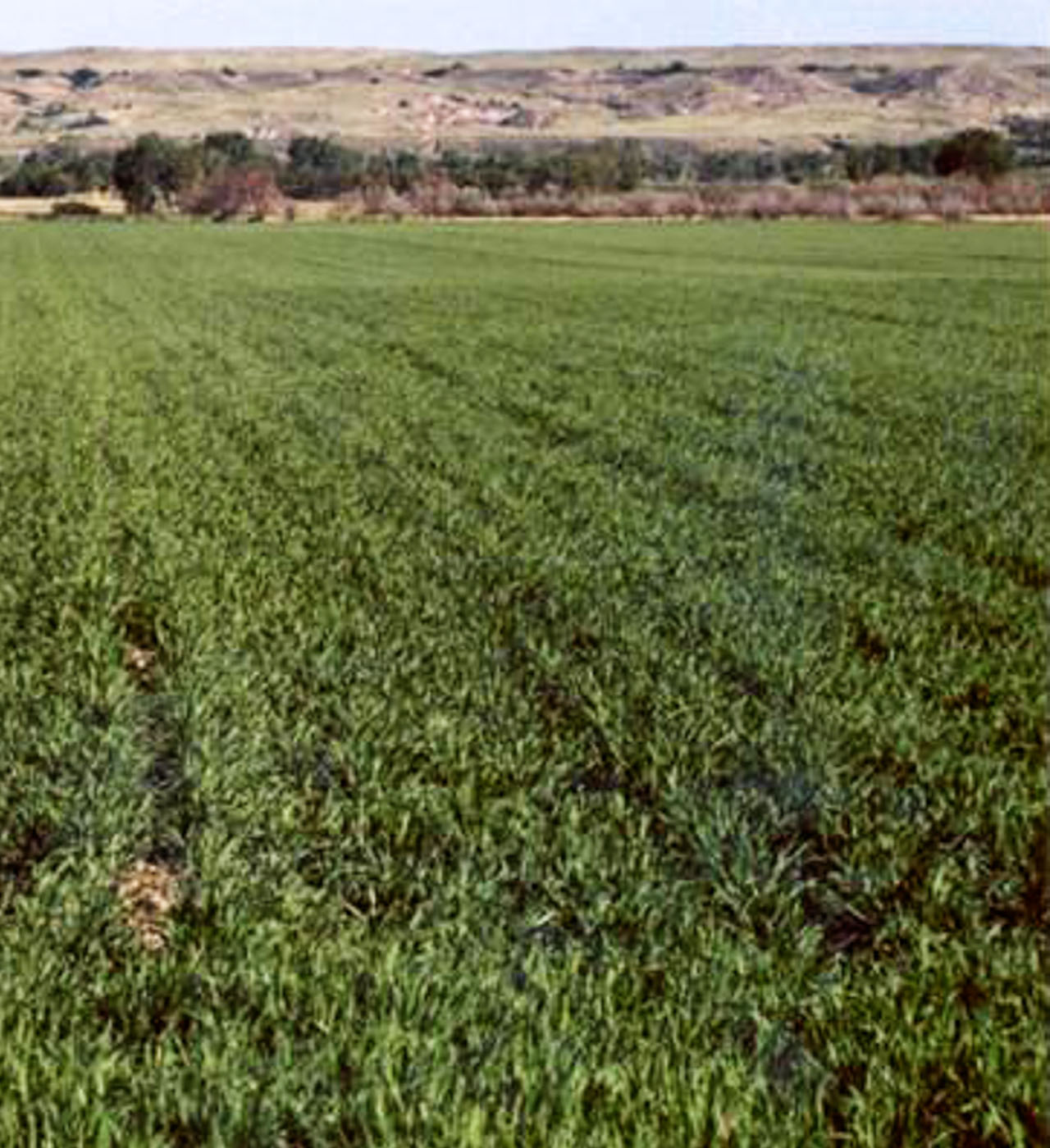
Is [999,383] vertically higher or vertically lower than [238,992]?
lower

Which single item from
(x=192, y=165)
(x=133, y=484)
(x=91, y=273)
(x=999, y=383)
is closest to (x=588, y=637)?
(x=133, y=484)

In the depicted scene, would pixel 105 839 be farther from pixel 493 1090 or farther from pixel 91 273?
pixel 91 273

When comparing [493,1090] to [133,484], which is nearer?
[493,1090]

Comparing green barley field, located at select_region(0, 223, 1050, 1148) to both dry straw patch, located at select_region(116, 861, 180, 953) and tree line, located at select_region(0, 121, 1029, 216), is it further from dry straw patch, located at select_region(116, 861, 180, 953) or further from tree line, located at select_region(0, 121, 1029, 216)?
tree line, located at select_region(0, 121, 1029, 216)

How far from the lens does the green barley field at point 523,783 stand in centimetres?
477

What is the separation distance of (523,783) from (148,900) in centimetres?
180

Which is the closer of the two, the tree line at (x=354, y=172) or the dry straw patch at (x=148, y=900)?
the dry straw patch at (x=148, y=900)

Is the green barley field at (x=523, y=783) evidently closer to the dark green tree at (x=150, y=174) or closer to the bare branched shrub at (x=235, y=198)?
the bare branched shrub at (x=235, y=198)

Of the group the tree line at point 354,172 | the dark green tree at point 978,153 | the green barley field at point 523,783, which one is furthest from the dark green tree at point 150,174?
the green barley field at point 523,783

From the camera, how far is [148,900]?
21.4 ft

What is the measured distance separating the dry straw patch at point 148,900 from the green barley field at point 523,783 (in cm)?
3

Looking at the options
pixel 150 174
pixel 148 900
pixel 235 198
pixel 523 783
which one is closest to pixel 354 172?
pixel 150 174

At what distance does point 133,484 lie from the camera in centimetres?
1587

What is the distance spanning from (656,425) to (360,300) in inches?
965
